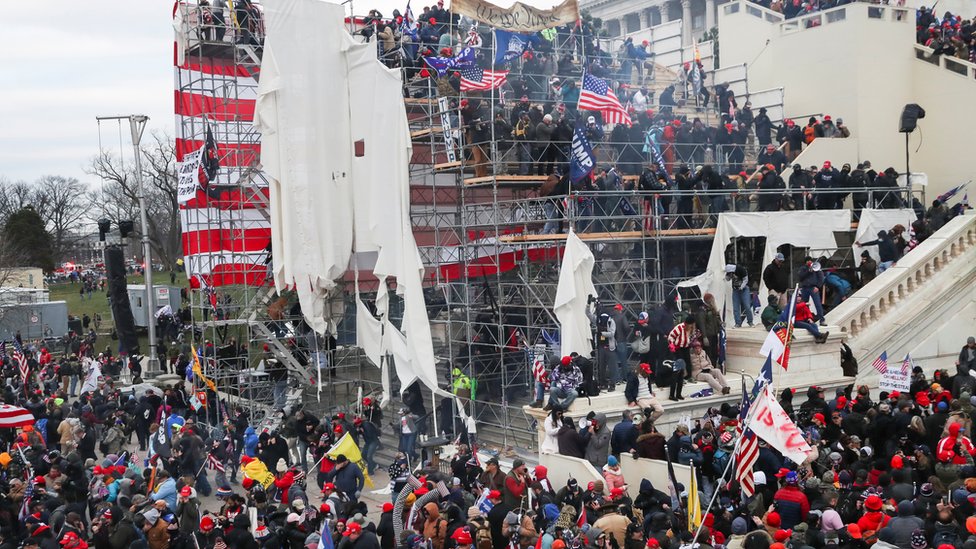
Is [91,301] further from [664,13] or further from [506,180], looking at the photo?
[506,180]

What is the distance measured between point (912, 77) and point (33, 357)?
100ft

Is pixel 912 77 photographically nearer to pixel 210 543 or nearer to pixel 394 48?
pixel 394 48

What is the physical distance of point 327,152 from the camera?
23016 mm

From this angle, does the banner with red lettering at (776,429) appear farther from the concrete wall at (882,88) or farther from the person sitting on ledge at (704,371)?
the concrete wall at (882,88)

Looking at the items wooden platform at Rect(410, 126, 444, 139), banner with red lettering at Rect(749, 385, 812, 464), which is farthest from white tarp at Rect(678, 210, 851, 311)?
banner with red lettering at Rect(749, 385, 812, 464)

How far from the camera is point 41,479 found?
15.9 m

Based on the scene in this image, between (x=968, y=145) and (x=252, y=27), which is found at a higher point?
(x=252, y=27)

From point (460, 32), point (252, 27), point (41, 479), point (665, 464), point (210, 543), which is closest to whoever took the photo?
point (210, 543)

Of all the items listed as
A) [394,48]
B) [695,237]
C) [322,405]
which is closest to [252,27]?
[394,48]

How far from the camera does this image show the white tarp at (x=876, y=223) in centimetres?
2331

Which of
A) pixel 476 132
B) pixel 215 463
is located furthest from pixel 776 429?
pixel 476 132

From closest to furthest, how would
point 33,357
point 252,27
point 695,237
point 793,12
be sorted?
point 695,237
point 252,27
point 793,12
point 33,357

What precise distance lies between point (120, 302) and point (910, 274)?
25.1 metres

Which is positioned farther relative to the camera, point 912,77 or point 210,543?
point 912,77
